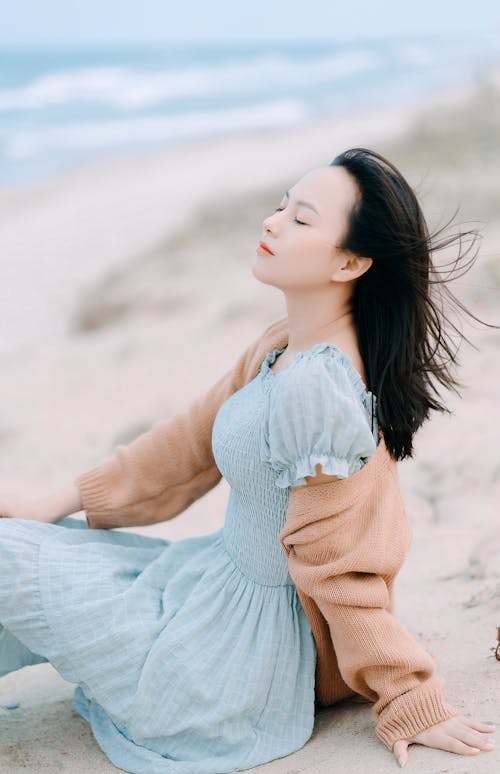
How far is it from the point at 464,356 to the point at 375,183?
326cm

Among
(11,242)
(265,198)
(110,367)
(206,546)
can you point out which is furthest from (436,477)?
(11,242)

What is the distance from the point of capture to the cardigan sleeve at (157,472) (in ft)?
8.90

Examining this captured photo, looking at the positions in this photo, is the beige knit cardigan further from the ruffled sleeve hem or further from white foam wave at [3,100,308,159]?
white foam wave at [3,100,308,159]

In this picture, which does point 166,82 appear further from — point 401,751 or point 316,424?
point 401,751

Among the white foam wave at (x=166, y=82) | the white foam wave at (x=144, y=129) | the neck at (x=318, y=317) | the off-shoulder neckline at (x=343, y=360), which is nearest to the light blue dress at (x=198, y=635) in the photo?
the off-shoulder neckline at (x=343, y=360)

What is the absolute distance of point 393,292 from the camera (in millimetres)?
2312

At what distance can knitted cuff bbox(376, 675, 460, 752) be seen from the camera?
2.16m

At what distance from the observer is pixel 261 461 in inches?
89.8

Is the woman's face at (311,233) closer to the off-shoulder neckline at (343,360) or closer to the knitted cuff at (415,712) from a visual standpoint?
the off-shoulder neckline at (343,360)

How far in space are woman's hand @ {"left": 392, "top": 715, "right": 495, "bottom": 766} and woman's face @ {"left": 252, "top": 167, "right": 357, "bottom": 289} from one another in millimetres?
1045

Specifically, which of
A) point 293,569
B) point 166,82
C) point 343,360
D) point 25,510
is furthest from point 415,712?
point 166,82

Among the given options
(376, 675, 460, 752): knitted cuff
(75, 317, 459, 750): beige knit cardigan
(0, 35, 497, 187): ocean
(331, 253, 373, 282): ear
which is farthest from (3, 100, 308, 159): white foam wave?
(376, 675, 460, 752): knitted cuff

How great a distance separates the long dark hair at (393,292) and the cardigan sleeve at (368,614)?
27 centimetres

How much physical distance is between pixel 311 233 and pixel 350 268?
124mm
